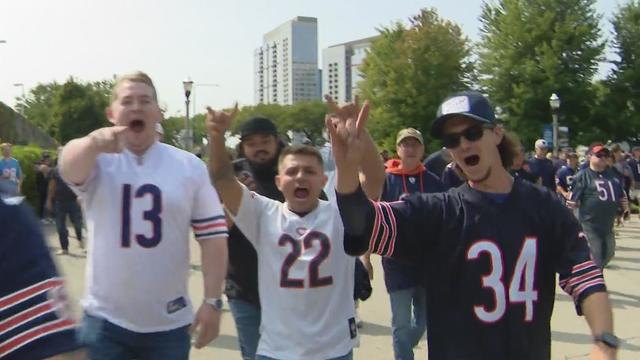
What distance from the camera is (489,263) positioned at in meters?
2.43

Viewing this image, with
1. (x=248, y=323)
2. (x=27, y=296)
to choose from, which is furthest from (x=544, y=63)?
(x=27, y=296)

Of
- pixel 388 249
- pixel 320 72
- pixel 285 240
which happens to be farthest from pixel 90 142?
pixel 320 72

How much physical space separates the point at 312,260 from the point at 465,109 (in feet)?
3.95

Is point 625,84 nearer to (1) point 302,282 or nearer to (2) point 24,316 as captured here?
(1) point 302,282

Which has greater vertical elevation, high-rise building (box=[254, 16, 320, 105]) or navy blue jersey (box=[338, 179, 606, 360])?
high-rise building (box=[254, 16, 320, 105])

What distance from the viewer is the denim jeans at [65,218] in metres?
11.5

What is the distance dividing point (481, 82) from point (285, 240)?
139 ft

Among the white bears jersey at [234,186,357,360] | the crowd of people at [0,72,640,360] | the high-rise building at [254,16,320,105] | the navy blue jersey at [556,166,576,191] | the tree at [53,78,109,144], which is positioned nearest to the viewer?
the crowd of people at [0,72,640,360]

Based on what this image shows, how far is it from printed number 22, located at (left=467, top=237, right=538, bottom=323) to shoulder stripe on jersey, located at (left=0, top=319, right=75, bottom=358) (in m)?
1.46

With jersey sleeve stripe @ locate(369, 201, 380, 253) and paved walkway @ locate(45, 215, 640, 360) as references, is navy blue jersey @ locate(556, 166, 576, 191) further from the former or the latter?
jersey sleeve stripe @ locate(369, 201, 380, 253)

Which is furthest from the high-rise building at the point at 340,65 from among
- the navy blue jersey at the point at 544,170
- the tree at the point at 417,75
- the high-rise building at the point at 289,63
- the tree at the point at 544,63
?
the navy blue jersey at the point at 544,170

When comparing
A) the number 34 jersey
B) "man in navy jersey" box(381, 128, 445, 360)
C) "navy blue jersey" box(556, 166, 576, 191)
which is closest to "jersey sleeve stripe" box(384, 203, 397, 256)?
the number 34 jersey

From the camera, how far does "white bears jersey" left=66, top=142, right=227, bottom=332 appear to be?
2992mm

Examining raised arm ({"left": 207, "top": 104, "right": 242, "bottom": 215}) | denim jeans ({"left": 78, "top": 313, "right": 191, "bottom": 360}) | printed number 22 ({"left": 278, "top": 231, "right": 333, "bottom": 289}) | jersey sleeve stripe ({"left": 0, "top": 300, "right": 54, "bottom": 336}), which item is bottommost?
denim jeans ({"left": 78, "top": 313, "right": 191, "bottom": 360})
